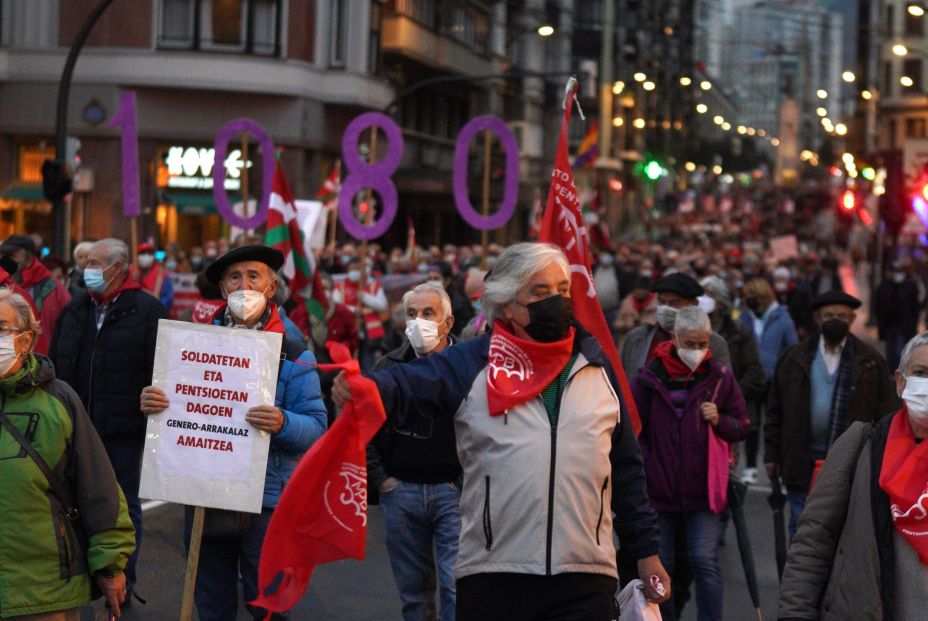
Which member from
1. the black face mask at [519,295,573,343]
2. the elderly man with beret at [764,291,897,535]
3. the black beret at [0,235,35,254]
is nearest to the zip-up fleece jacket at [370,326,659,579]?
the black face mask at [519,295,573,343]

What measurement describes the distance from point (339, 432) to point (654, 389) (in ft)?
11.5

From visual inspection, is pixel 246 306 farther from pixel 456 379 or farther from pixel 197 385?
pixel 456 379

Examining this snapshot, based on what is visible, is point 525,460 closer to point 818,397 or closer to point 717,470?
point 717,470

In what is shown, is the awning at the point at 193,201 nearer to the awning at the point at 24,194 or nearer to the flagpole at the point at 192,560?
the awning at the point at 24,194

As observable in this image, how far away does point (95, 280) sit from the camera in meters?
8.52

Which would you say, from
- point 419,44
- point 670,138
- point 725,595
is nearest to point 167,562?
point 725,595

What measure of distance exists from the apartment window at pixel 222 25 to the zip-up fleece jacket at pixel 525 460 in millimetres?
32899

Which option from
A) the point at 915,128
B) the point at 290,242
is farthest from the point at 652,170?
the point at 915,128

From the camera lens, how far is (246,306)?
6684 millimetres

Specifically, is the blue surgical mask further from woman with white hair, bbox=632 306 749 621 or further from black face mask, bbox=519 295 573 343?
black face mask, bbox=519 295 573 343

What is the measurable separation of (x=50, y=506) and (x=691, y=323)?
3.76m

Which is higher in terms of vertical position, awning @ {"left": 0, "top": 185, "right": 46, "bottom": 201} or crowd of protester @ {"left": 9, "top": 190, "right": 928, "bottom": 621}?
awning @ {"left": 0, "top": 185, "right": 46, "bottom": 201}

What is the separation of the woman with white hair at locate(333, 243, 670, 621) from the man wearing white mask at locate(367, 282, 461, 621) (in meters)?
1.89

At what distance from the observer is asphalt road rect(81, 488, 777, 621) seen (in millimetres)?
9070
